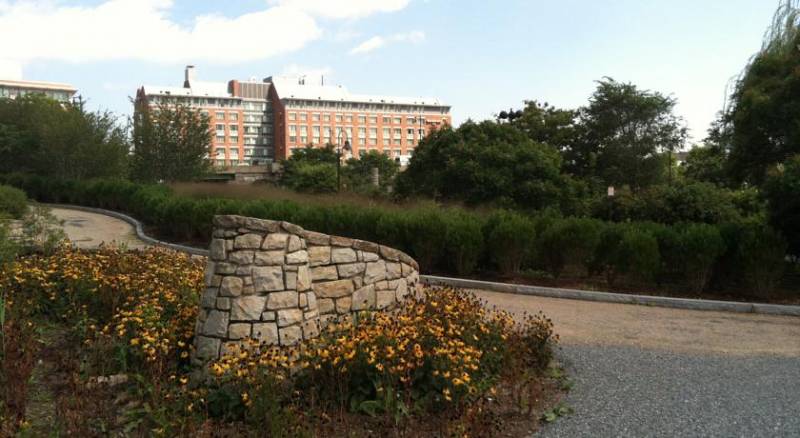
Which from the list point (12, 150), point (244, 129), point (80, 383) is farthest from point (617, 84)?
point (244, 129)

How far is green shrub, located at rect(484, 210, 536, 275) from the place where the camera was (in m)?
11.9

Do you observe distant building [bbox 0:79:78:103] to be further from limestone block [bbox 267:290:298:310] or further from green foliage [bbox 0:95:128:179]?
limestone block [bbox 267:290:298:310]

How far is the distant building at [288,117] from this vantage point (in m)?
114

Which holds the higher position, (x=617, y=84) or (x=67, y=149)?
(x=617, y=84)

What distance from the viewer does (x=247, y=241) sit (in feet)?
17.3

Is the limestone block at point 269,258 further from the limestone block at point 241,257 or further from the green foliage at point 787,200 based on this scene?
the green foliage at point 787,200

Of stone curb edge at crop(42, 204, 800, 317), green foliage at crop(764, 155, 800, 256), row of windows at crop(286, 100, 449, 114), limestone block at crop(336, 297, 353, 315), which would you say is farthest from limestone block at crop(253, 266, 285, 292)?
row of windows at crop(286, 100, 449, 114)

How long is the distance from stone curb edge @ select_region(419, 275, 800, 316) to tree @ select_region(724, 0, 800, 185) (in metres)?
4.17

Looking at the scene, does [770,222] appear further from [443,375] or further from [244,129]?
[244,129]

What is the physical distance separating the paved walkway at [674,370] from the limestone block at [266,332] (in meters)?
2.33

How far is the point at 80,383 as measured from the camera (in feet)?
16.2

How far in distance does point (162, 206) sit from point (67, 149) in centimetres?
1636

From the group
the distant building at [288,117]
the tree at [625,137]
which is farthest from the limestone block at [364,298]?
the distant building at [288,117]

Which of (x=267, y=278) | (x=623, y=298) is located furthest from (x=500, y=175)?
(x=267, y=278)
